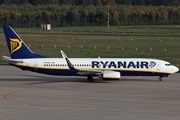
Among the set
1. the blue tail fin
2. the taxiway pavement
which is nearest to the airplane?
the blue tail fin

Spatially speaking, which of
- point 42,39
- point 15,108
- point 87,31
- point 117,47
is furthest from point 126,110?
point 87,31

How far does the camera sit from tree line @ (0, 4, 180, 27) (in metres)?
163

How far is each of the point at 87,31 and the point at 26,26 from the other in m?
27.6

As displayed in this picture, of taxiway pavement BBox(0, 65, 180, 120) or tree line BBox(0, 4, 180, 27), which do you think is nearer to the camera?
taxiway pavement BBox(0, 65, 180, 120)

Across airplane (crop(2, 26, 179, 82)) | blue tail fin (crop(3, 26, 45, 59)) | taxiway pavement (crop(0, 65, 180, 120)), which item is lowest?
taxiway pavement (crop(0, 65, 180, 120))

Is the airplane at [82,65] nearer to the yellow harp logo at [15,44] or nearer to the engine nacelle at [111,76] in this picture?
the yellow harp logo at [15,44]

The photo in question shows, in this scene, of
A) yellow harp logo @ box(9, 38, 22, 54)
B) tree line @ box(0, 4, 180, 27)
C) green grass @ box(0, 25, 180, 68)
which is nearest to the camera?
yellow harp logo @ box(9, 38, 22, 54)

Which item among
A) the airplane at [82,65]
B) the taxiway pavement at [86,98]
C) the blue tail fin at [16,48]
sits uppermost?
the blue tail fin at [16,48]

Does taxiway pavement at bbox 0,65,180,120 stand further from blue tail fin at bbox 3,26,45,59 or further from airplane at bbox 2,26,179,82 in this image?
blue tail fin at bbox 3,26,45,59

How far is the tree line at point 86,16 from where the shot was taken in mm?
163125

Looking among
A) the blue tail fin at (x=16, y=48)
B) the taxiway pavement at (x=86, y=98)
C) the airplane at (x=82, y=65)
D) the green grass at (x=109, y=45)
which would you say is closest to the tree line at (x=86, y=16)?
the green grass at (x=109, y=45)

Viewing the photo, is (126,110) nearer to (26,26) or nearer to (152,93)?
(152,93)

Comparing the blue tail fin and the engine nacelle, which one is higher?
the blue tail fin

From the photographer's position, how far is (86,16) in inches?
6708
